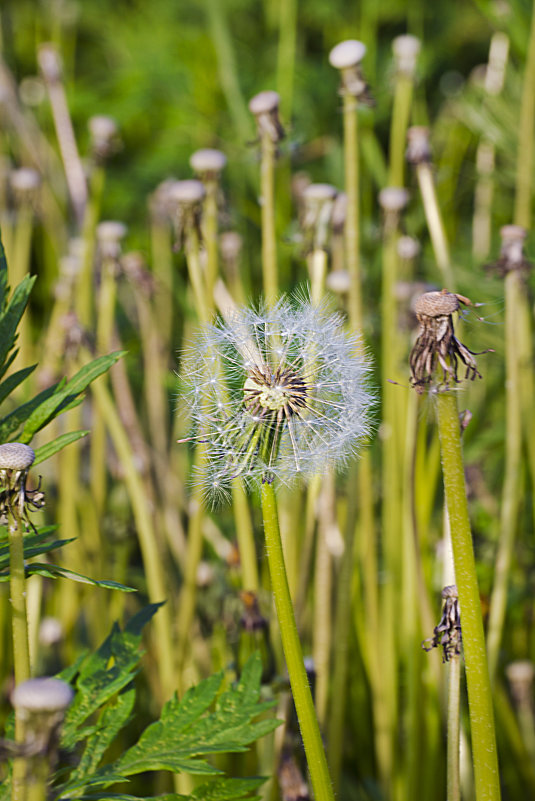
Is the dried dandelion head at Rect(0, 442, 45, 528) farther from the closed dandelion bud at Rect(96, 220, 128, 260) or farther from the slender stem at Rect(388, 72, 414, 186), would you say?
the slender stem at Rect(388, 72, 414, 186)

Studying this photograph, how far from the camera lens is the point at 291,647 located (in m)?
0.34

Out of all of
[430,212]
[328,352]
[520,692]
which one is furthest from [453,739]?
[430,212]

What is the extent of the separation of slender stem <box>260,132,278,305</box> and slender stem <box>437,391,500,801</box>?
27cm

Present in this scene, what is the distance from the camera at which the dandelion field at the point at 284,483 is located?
351 mm

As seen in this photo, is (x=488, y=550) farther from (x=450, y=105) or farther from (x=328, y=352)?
(x=450, y=105)

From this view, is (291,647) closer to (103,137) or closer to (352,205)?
(352,205)

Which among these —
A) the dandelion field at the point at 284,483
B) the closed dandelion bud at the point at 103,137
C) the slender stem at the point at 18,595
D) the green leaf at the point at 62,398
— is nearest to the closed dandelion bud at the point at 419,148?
the dandelion field at the point at 284,483

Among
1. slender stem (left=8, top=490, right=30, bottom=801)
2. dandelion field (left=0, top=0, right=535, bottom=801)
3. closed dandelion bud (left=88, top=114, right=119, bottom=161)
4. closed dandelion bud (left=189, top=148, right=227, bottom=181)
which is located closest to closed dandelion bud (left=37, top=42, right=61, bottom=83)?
dandelion field (left=0, top=0, right=535, bottom=801)

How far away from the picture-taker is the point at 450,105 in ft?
5.21

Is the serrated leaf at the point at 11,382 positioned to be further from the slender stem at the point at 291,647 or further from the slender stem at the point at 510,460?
the slender stem at the point at 510,460

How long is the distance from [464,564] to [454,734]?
4.1 inches

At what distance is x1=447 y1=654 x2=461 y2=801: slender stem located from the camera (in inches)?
15.3

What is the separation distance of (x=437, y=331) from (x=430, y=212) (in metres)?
0.43

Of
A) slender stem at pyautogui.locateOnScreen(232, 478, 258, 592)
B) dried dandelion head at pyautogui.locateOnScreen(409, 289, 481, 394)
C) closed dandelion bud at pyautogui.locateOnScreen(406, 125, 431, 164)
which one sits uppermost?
closed dandelion bud at pyautogui.locateOnScreen(406, 125, 431, 164)
